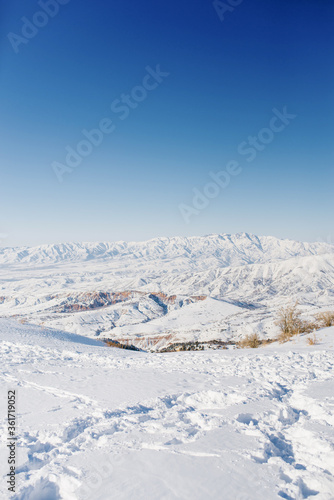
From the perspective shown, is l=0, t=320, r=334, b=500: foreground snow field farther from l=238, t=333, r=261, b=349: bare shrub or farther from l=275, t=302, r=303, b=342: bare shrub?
l=275, t=302, r=303, b=342: bare shrub

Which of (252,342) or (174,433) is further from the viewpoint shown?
(252,342)

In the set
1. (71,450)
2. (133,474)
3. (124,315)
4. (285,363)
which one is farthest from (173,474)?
(124,315)

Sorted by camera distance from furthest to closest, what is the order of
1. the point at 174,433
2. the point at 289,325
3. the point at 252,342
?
the point at 289,325 → the point at 252,342 → the point at 174,433

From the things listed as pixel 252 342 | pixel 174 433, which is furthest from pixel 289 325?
pixel 174 433

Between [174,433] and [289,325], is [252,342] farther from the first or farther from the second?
[174,433]

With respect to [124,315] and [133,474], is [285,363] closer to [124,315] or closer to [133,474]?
[133,474]

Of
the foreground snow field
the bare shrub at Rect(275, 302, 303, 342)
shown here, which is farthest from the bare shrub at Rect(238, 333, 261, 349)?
the foreground snow field

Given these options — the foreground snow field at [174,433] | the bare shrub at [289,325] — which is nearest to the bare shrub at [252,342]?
the bare shrub at [289,325]

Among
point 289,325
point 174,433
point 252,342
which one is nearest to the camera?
point 174,433

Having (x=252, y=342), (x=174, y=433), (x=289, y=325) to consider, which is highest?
(x=174, y=433)
